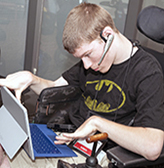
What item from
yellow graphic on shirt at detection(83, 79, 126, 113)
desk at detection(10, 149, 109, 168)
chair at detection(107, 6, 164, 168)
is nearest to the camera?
chair at detection(107, 6, 164, 168)

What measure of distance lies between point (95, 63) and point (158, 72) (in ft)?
0.87

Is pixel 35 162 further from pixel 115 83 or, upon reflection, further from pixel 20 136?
pixel 115 83

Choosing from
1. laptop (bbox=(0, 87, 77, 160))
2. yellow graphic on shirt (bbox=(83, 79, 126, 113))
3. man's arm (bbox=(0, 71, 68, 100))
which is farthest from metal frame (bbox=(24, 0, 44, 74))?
laptop (bbox=(0, 87, 77, 160))

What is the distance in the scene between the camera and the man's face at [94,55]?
3.55ft

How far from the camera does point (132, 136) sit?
97 cm

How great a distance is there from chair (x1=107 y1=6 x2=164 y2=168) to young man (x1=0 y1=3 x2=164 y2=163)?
29mm

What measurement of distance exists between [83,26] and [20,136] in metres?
0.49

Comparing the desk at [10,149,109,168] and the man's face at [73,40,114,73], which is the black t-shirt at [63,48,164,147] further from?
the desk at [10,149,109,168]

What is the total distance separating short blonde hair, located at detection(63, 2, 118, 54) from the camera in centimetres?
106

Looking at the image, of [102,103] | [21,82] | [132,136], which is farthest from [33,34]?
[132,136]

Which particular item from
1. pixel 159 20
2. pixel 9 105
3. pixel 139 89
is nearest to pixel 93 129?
pixel 139 89

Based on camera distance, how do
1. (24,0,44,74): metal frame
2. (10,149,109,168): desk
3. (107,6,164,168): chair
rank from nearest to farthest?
1. (107,6,164,168): chair
2. (10,149,109,168): desk
3. (24,0,44,74): metal frame

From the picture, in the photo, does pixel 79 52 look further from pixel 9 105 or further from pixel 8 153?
pixel 8 153

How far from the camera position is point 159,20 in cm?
111
